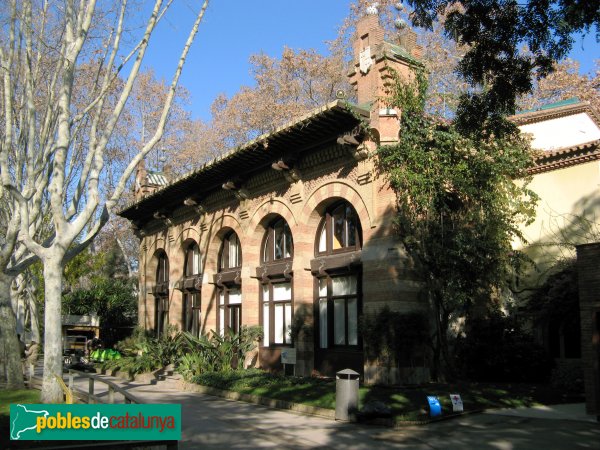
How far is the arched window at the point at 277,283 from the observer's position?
2073 cm

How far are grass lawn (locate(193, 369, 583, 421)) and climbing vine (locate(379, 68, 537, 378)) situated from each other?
182 centimetres

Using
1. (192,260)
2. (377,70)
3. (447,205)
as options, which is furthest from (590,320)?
(192,260)

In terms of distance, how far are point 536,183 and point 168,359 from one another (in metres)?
15.1

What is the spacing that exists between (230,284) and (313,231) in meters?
6.08

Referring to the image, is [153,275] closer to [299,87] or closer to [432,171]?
[299,87]

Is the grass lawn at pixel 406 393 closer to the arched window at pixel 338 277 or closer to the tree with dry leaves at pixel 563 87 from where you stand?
the arched window at pixel 338 277

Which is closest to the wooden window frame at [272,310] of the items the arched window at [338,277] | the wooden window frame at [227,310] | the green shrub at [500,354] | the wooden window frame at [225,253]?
the arched window at [338,277]

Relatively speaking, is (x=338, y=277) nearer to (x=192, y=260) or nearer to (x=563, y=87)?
(x=192, y=260)

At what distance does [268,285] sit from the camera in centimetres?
2167

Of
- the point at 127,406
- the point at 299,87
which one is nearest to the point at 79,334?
the point at 299,87

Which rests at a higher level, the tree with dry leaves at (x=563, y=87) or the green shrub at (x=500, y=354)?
the tree with dry leaves at (x=563, y=87)

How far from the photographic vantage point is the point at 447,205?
17.4 meters

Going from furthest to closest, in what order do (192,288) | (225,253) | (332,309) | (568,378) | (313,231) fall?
(192,288), (225,253), (313,231), (332,309), (568,378)

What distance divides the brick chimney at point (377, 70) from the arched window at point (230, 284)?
9286mm
